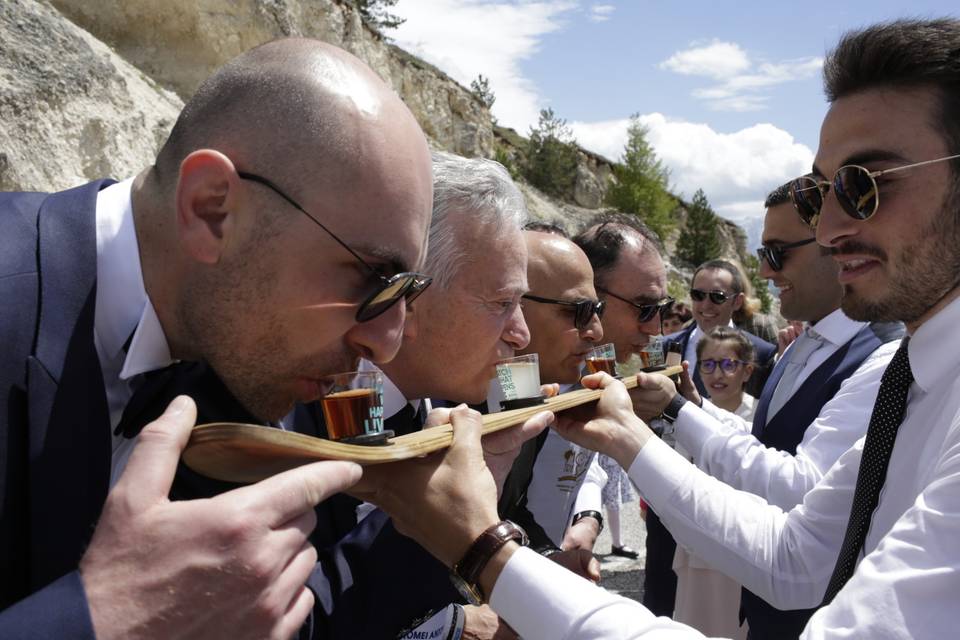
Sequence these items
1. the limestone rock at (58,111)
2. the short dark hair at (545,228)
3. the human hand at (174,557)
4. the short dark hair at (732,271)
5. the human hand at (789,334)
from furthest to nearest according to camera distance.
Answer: the limestone rock at (58,111) < the short dark hair at (732,271) < the human hand at (789,334) < the short dark hair at (545,228) < the human hand at (174,557)

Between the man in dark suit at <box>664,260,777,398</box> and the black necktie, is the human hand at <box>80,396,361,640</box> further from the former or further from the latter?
the man in dark suit at <box>664,260,777,398</box>

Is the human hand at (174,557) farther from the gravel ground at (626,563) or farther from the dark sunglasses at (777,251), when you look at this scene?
the gravel ground at (626,563)

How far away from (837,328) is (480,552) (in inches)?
Result: 132

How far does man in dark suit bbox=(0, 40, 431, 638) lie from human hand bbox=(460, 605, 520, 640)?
1145mm

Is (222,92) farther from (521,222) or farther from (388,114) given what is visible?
(521,222)

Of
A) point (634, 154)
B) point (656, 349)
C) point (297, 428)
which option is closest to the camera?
point (297, 428)

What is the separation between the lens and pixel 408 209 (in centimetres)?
216

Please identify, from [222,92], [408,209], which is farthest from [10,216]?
[408,209]

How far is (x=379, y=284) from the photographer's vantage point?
2.11m

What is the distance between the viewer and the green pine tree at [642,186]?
61.9 meters

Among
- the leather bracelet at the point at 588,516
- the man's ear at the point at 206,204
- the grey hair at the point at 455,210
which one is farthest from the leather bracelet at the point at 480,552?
the leather bracelet at the point at 588,516

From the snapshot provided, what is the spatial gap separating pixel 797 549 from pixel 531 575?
1570 mm

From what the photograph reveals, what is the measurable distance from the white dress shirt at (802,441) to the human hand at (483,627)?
171 centimetres

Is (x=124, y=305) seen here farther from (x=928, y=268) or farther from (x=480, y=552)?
(x=928, y=268)
